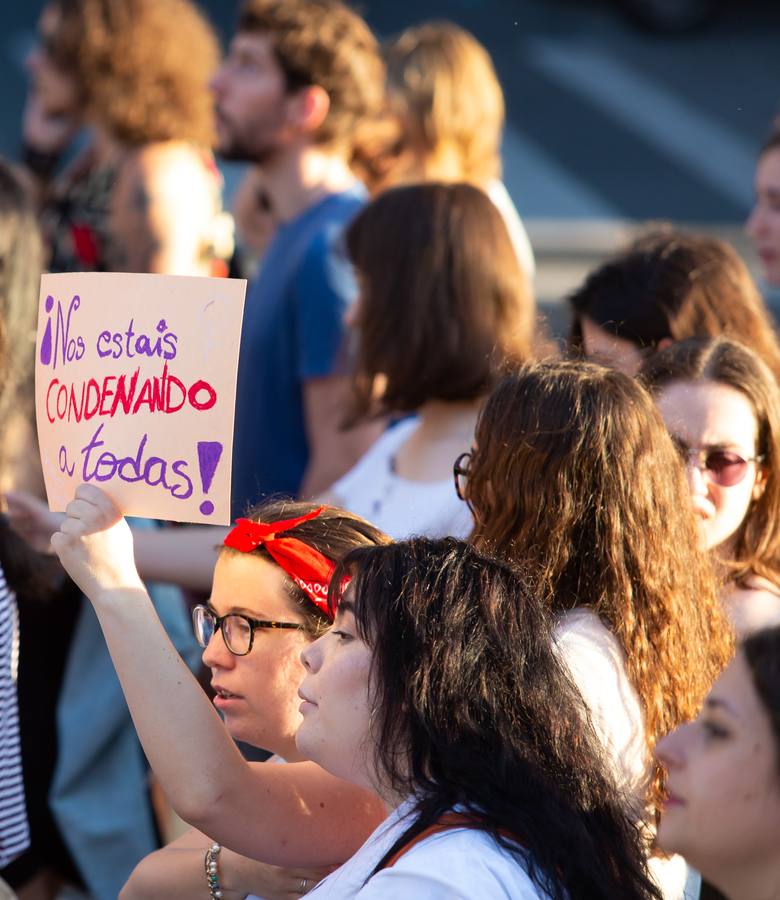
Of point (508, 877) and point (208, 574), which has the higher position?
point (508, 877)

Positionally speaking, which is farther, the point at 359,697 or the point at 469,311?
the point at 469,311

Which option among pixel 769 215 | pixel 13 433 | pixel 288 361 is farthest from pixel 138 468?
pixel 769 215

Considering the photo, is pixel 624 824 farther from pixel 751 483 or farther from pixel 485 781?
pixel 751 483

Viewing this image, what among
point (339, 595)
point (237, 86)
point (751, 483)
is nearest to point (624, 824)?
point (339, 595)

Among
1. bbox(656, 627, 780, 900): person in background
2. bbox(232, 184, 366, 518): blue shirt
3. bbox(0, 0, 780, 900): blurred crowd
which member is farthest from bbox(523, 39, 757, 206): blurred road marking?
bbox(656, 627, 780, 900): person in background

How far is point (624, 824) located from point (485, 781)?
0.19m

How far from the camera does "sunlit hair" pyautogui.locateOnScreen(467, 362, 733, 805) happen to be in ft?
6.47

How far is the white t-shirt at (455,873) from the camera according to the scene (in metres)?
1.49

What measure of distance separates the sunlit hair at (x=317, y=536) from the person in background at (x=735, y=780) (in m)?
0.62

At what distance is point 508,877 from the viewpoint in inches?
59.4

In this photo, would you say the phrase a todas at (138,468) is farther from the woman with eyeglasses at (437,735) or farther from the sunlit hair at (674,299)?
the sunlit hair at (674,299)

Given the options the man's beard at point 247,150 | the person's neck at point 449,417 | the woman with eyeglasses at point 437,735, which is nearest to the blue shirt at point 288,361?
the man's beard at point 247,150

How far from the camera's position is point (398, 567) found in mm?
1689

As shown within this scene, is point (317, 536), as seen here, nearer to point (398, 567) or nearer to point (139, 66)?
point (398, 567)
